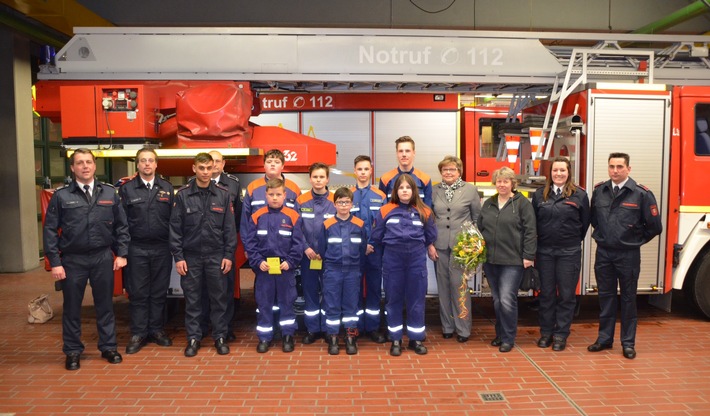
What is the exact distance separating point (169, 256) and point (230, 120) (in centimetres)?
152

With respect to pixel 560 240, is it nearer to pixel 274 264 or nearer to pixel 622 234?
pixel 622 234

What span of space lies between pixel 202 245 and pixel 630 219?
12.8 feet

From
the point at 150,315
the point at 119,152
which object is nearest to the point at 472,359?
the point at 150,315

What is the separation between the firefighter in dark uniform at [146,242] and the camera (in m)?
5.37

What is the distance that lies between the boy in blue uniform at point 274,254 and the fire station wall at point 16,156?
6171mm

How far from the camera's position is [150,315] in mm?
5613

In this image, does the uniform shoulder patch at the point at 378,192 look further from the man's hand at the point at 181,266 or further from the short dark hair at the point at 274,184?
the man's hand at the point at 181,266

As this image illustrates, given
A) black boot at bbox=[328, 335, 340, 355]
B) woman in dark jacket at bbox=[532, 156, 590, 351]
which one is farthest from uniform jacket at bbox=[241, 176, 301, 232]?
woman in dark jacket at bbox=[532, 156, 590, 351]

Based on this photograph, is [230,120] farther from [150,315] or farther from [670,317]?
[670,317]

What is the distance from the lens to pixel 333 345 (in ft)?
17.6

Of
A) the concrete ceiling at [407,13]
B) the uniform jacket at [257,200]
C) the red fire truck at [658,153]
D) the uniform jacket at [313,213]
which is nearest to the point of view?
the uniform jacket at [313,213]

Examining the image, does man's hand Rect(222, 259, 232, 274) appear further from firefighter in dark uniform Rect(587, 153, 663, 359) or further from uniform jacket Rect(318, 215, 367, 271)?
firefighter in dark uniform Rect(587, 153, 663, 359)

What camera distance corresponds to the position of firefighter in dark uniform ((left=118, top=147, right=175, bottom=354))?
537 centimetres

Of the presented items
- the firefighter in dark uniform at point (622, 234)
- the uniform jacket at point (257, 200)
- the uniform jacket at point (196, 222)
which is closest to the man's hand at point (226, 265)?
the uniform jacket at point (196, 222)
